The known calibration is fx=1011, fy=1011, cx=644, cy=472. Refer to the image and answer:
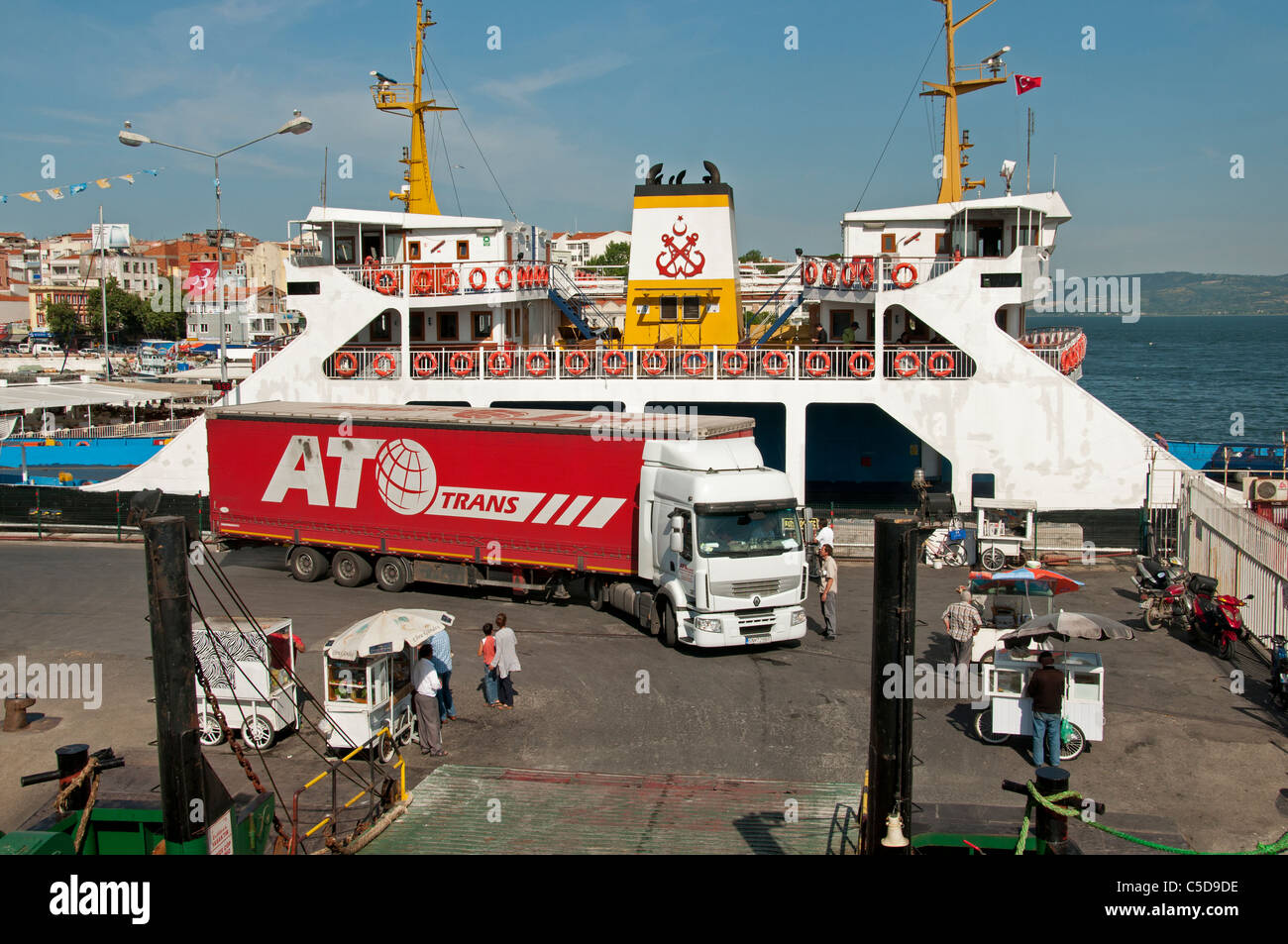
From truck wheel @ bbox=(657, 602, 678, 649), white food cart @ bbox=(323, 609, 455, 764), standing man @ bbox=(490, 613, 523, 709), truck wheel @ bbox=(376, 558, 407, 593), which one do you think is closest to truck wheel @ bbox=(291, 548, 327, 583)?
truck wheel @ bbox=(376, 558, 407, 593)

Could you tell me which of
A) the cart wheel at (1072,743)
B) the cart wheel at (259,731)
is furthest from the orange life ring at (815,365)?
the cart wheel at (259,731)

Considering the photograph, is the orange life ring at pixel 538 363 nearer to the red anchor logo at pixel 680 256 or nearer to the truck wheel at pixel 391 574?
the red anchor logo at pixel 680 256

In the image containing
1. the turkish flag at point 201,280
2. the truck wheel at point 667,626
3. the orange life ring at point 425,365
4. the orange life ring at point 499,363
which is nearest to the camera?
the truck wheel at point 667,626

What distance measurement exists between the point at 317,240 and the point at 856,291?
15.1 metres

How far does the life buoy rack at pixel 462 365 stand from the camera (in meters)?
25.2

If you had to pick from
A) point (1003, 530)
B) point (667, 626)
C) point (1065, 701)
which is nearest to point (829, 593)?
point (667, 626)

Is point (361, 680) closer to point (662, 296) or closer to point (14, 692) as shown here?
point (14, 692)

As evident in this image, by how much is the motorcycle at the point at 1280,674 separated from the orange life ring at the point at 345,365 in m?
20.6

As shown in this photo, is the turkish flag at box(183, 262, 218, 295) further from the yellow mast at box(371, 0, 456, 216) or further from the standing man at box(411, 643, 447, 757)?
the standing man at box(411, 643, 447, 757)

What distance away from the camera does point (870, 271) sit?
25.1 meters

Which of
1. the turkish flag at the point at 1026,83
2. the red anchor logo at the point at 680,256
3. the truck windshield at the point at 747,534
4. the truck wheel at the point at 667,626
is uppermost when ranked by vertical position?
the turkish flag at the point at 1026,83

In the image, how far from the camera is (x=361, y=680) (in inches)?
458

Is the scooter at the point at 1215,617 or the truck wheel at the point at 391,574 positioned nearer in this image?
the scooter at the point at 1215,617
